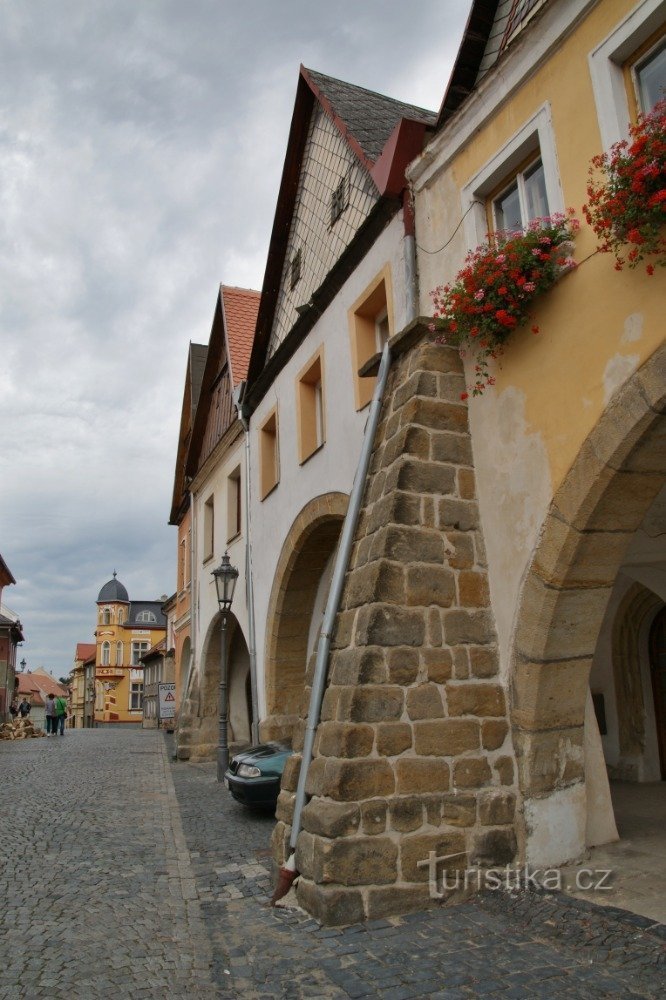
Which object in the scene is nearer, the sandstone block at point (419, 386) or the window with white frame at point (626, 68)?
the window with white frame at point (626, 68)

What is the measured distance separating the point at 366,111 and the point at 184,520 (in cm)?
1289

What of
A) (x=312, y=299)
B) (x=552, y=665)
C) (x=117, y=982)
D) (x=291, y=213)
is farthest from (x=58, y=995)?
(x=291, y=213)

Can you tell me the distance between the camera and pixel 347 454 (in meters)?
8.68

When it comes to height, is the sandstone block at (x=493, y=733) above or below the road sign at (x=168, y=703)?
below

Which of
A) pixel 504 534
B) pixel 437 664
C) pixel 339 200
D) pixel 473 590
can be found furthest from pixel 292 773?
pixel 339 200

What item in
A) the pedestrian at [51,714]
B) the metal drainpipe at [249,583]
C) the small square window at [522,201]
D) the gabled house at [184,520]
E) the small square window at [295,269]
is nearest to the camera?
the small square window at [522,201]

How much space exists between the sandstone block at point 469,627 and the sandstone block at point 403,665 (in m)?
0.32

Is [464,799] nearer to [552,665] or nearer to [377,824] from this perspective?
[377,824]

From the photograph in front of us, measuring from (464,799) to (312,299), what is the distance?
21.7ft

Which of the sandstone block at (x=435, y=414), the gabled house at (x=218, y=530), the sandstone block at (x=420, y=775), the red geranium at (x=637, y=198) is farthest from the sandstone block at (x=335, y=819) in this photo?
the gabled house at (x=218, y=530)

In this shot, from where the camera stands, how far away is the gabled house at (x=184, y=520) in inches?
765

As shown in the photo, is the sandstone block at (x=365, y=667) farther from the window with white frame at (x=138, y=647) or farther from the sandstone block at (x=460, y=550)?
the window with white frame at (x=138, y=647)

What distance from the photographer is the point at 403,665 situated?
531cm

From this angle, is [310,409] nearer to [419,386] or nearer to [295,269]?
[295,269]
